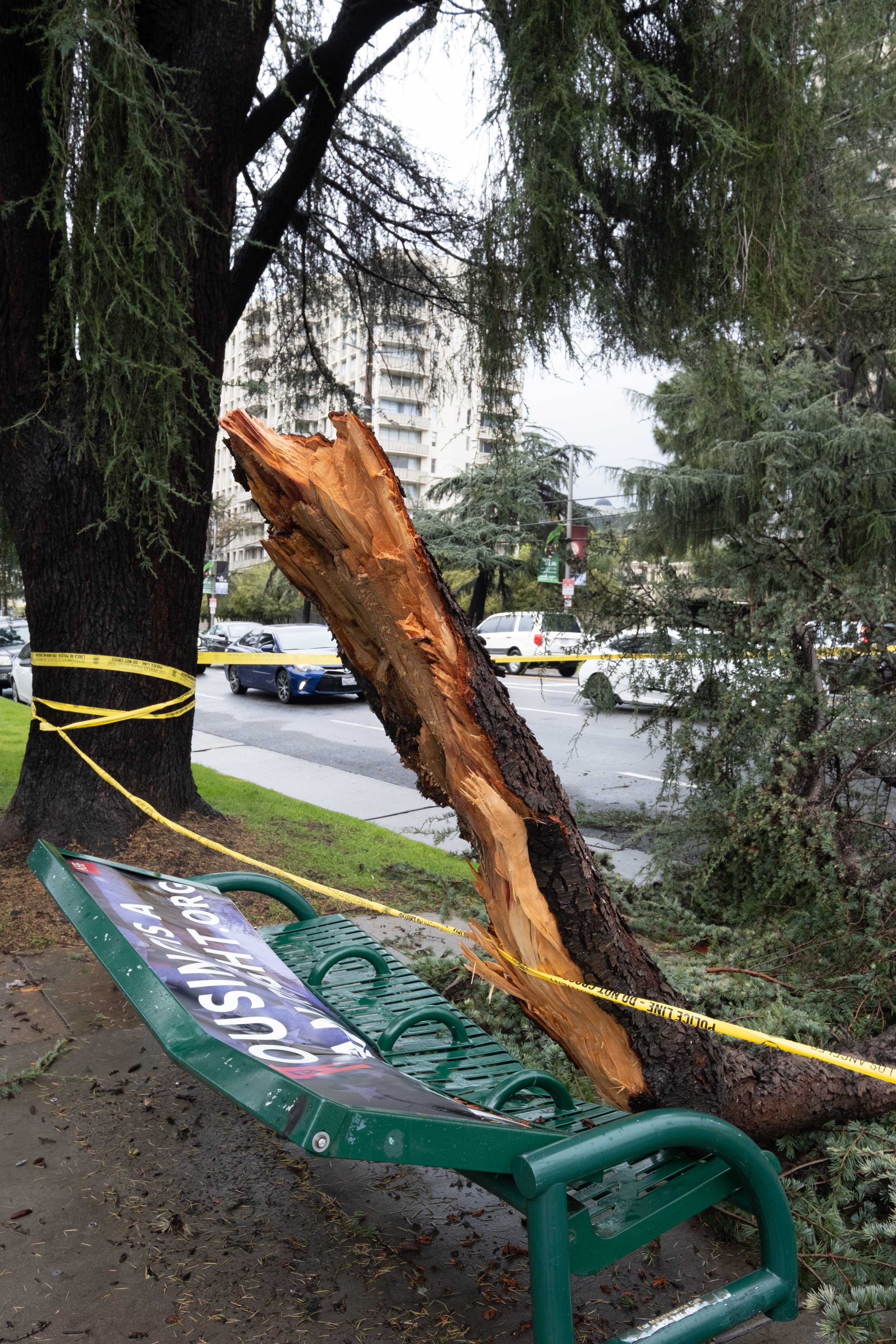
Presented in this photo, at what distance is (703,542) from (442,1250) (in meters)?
17.2

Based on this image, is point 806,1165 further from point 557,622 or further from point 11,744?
point 11,744

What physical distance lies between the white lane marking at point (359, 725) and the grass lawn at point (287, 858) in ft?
21.0

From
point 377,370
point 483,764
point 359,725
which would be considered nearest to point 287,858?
point 483,764

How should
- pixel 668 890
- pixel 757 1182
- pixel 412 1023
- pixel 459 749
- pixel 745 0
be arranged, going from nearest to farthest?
pixel 757 1182
pixel 459 749
pixel 412 1023
pixel 745 0
pixel 668 890

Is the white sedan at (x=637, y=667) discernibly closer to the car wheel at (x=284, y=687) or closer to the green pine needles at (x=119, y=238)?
the green pine needles at (x=119, y=238)

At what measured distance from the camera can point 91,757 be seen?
18.3 feet

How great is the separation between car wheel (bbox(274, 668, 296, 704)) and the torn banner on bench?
1632cm

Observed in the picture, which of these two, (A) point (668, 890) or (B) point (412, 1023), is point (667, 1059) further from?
(A) point (668, 890)

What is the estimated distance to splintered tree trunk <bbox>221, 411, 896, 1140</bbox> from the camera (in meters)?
2.21

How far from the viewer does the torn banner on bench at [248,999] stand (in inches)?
71.3

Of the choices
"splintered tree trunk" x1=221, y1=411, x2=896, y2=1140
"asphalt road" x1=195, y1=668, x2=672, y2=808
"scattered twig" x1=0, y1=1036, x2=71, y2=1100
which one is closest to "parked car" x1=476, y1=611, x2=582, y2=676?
"asphalt road" x1=195, y1=668, x2=672, y2=808

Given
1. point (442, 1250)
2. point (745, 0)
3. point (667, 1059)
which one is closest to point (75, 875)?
point (442, 1250)

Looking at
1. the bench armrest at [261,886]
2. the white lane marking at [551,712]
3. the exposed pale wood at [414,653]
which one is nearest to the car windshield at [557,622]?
the bench armrest at [261,886]

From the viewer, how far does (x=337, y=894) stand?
11.0ft
